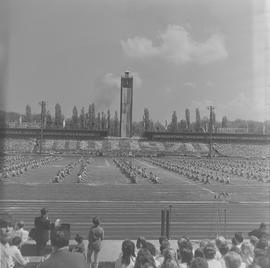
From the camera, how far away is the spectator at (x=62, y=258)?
4148 millimetres

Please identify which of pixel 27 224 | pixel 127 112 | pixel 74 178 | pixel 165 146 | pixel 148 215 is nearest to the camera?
pixel 27 224

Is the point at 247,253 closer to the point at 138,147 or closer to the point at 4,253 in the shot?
the point at 4,253

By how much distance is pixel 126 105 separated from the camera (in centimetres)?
9612

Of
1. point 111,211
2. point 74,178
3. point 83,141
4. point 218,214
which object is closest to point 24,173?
point 74,178

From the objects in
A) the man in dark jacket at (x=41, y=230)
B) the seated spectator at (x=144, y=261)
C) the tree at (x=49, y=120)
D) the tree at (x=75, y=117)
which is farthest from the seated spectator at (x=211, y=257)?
the tree at (x=75, y=117)

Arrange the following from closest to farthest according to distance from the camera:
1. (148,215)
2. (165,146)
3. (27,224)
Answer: (27,224) → (148,215) → (165,146)

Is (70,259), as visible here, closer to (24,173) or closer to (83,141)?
(24,173)

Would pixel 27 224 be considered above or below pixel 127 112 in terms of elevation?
below

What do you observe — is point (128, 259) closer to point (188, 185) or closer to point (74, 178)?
point (188, 185)

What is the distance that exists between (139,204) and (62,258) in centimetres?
1638

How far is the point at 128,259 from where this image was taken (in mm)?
5434

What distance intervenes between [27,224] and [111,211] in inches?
167

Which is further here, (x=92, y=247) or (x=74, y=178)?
(x=74, y=178)

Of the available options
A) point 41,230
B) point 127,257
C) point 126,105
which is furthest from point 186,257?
point 126,105
